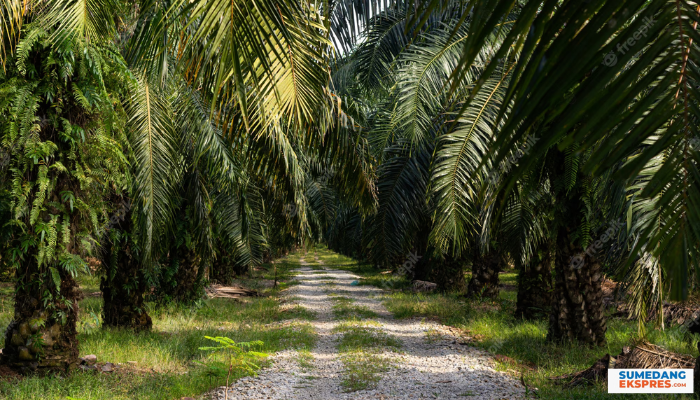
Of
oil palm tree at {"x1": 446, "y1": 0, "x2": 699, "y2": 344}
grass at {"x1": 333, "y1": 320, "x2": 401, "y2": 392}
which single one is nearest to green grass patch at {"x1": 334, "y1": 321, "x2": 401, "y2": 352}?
grass at {"x1": 333, "y1": 320, "x2": 401, "y2": 392}

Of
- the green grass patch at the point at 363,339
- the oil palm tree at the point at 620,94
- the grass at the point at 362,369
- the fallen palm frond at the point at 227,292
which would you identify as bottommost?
the fallen palm frond at the point at 227,292

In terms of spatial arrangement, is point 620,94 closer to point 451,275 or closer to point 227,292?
point 451,275

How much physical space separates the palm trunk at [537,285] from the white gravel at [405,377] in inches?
98.2

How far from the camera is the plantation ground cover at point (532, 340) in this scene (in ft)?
21.0

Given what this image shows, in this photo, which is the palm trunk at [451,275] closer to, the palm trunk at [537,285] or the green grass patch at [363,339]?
the palm trunk at [537,285]

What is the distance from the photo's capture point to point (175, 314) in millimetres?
11492

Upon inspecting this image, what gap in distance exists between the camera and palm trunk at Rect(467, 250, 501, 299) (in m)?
14.3

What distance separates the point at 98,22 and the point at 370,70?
224 inches

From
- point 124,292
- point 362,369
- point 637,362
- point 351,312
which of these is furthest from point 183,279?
point 637,362

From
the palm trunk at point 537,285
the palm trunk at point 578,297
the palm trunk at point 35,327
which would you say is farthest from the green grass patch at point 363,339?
the palm trunk at point 35,327

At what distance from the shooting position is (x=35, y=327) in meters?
5.61

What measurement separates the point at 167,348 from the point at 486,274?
959 cm

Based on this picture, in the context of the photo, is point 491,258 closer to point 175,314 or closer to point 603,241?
point 603,241

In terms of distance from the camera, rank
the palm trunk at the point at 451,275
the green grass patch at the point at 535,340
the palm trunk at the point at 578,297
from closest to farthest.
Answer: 1. the green grass patch at the point at 535,340
2. the palm trunk at the point at 578,297
3. the palm trunk at the point at 451,275
